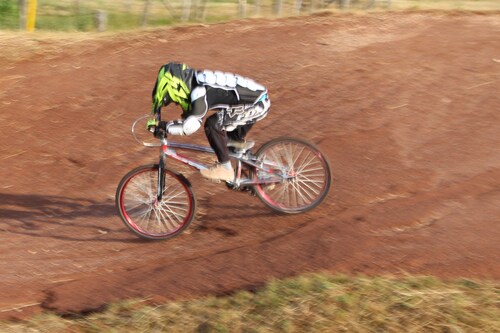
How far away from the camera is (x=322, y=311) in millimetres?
5512

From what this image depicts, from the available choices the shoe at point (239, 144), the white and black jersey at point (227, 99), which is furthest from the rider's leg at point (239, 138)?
the white and black jersey at point (227, 99)

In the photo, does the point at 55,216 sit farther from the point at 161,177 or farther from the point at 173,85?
the point at 173,85

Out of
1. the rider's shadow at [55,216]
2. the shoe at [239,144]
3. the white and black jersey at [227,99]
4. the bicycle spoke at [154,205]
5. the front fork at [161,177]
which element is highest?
the white and black jersey at [227,99]

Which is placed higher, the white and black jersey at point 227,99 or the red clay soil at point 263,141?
the white and black jersey at point 227,99

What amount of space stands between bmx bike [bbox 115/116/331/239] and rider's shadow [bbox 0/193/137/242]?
0.42 meters

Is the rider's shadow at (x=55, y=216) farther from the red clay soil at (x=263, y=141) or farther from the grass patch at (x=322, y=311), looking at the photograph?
the grass patch at (x=322, y=311)

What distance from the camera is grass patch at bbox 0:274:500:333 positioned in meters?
5.36

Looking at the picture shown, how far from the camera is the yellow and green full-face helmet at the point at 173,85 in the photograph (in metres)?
7.06

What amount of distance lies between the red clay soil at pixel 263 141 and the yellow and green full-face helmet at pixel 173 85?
1.49m

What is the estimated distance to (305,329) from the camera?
5.39 meters

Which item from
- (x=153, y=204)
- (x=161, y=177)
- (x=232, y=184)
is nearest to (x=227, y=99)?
(x=232, y=184)

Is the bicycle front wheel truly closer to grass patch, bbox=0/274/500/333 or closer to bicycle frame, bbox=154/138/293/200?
bicycle frame, bbox=154/138/293/200

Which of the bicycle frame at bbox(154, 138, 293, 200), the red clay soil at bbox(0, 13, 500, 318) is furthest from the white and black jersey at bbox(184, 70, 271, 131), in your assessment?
the red clay soil at bbox(0, 13, 500, 318)

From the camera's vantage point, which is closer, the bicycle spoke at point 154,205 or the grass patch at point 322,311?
the grass patch at point 322,311
